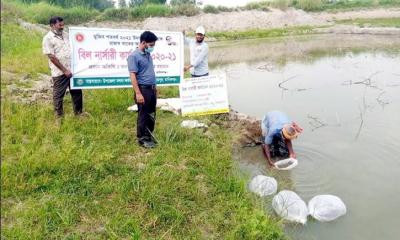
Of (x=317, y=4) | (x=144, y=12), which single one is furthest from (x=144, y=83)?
(x=317, y=4)

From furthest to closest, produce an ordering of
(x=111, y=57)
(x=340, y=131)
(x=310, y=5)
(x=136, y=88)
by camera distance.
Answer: (x=310, y=5), (x=340, y=131), (x=111, y=57), (x=136, y=88)

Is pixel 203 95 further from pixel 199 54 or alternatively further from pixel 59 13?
pixel 59 13

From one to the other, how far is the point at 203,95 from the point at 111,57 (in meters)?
1.72

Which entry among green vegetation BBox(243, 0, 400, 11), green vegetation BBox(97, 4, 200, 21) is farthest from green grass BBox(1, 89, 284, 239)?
green vegetation BBox(243, 0, 400, 11)

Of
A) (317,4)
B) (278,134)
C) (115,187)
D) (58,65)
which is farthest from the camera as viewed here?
(317,4)

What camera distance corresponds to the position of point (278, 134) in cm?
538

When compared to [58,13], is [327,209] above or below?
below

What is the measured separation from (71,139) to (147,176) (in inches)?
53.6

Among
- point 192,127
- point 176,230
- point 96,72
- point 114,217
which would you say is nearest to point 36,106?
point 96,72

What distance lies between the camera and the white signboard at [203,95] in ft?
21.5

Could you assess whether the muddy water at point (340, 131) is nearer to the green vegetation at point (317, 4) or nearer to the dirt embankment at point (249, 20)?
the dirt embankment at point (249, 20)

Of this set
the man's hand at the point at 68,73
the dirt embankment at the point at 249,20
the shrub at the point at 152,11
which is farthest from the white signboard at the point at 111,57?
the shrub at the point at 152,11

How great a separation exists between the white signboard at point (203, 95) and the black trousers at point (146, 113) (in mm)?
1326

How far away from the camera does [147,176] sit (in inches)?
165
